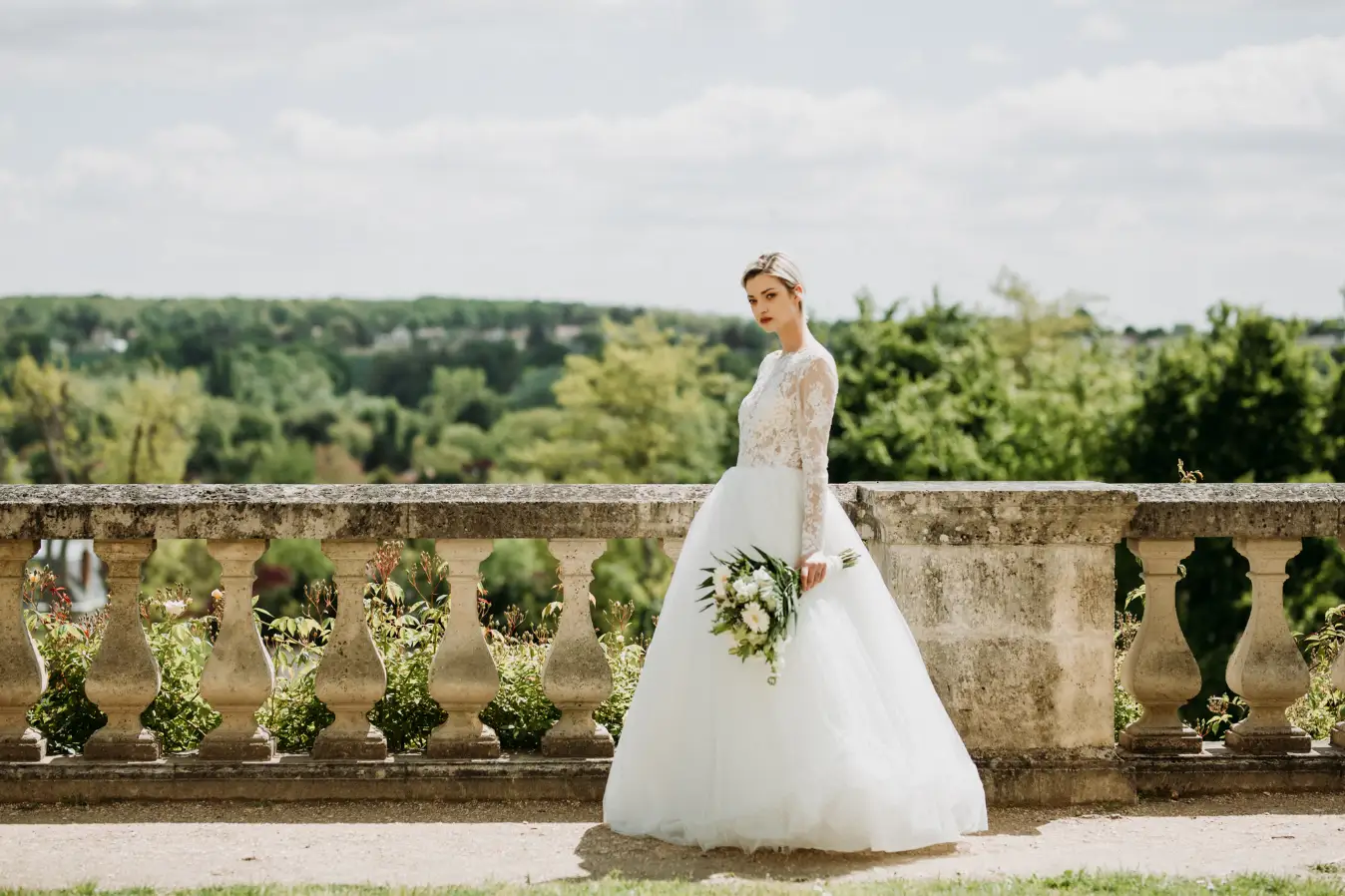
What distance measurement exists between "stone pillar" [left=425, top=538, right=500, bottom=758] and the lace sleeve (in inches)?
48.8

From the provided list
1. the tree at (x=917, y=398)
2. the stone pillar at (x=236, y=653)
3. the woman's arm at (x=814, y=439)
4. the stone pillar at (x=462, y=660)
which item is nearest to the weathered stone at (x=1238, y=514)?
the woman's arm at (x=814, y=439)

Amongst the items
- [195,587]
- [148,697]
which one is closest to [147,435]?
[195,587]

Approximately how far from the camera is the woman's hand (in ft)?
17.3

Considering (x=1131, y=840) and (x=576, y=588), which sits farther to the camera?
(x=576, y=588)

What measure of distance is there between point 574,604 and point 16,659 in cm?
210

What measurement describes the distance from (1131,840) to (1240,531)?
128 cm

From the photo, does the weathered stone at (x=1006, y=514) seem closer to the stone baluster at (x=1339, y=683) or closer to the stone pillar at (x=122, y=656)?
the stone baluster at (x=1339, y=683)

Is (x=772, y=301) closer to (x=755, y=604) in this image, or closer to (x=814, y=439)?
(x=814, y=439)

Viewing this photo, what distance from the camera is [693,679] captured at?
531 centimetres

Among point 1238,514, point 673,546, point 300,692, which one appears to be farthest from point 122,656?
point 1238,514

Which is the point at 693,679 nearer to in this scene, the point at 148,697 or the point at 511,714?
the point at 511,714

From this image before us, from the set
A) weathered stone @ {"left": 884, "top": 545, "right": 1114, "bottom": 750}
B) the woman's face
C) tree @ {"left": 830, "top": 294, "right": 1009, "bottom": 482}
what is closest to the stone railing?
weathered stone @ {"left": 884, "top": 545, "right": 1114, "bottom": 750}

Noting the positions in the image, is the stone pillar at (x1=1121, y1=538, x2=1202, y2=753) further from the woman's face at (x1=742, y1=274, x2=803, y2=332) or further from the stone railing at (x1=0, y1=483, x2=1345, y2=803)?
the woman's face at (x1=742, y1=274, x2=803, y2=332)

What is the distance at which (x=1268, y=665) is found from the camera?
5.90 metres
